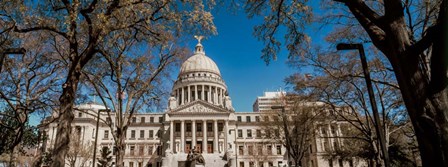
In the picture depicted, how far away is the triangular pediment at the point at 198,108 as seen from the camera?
6250 cm

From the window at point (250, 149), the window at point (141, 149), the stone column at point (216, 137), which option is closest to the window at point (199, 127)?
the stone column at point (216, 137)

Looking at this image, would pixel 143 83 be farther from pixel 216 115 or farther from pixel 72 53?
pixel 216 115

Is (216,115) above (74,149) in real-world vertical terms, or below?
above

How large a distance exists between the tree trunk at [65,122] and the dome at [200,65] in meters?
67.6

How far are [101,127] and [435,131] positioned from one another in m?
73.5

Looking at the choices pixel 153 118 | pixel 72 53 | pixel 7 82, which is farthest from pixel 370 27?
pixel 153 118

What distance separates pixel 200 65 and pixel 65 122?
238 feet

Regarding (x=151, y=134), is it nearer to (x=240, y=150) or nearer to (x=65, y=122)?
(x=240, y=150)

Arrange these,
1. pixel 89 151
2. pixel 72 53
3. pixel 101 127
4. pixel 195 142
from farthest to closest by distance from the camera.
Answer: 1. pixel 101 127
2. pixel 195 142
3. pixel 89 151
4. pixel 72 53

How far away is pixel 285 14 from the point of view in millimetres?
9312

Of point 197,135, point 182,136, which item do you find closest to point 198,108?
point 197,135

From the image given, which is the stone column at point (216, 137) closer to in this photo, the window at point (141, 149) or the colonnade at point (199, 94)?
the colonnade at point (199, 94)

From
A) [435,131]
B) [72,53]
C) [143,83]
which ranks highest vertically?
[143,83]

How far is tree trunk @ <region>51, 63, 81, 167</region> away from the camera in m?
9.39
